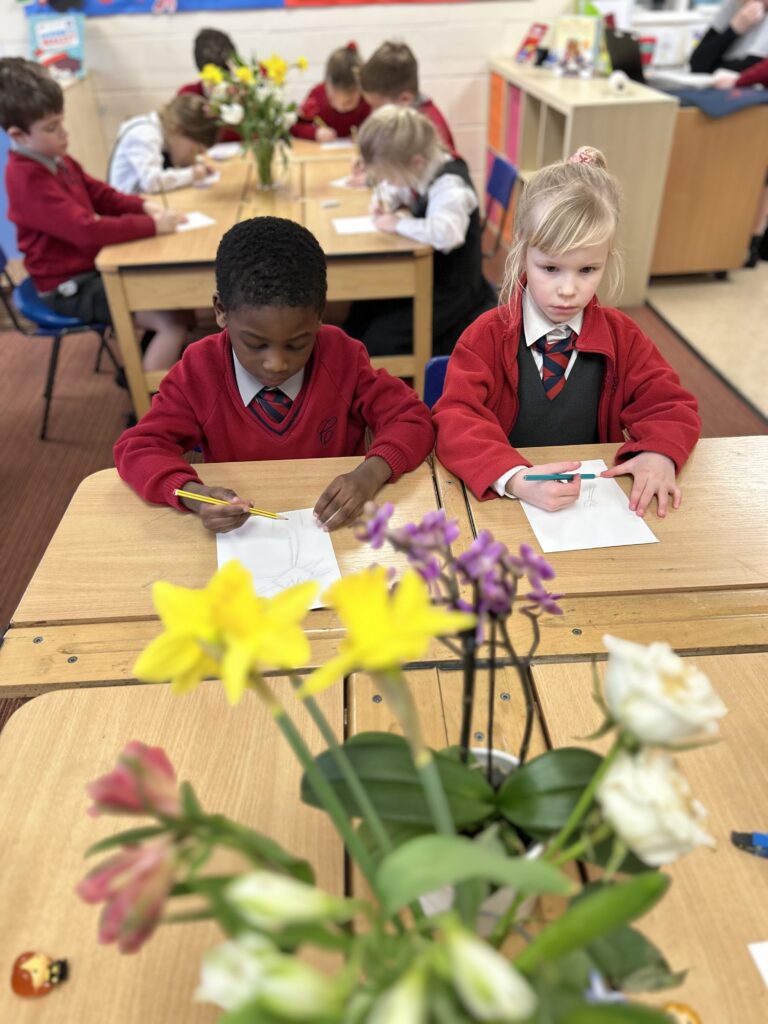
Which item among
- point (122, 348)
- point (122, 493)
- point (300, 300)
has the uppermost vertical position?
point (300, 300)

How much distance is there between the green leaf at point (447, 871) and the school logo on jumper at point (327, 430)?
1.16 m

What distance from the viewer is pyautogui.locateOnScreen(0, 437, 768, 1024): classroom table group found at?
26.1 inches

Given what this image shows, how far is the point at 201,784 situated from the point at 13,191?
2.49m

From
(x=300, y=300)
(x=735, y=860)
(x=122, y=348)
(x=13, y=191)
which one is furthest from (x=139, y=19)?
(x=735, y=860)

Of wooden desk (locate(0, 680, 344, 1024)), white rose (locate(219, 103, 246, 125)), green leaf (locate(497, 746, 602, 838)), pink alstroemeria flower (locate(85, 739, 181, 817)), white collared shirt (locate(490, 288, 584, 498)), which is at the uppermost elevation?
pink alstroemeria flower (locate(85, 739, 181, 817))

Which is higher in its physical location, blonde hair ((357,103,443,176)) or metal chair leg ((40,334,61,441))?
blonde hair ((357,103,443,176))

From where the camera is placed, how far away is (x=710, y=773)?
0.80 m

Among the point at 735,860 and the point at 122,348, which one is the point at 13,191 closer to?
the point at 122,348

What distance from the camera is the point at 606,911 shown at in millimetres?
402

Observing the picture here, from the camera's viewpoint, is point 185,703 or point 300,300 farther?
point 300,300

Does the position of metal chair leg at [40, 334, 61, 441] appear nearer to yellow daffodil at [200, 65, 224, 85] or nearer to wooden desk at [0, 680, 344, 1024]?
yellow daffodil at [200, 65, 224, 85]

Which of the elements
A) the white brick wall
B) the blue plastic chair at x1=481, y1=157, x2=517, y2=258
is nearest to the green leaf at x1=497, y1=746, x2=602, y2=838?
the blue plastic chair at x1=481, y1=157, x2=517, y2=258

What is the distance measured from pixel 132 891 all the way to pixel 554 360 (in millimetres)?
1318

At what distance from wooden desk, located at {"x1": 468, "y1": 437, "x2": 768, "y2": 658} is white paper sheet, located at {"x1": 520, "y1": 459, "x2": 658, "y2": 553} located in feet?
0.05
